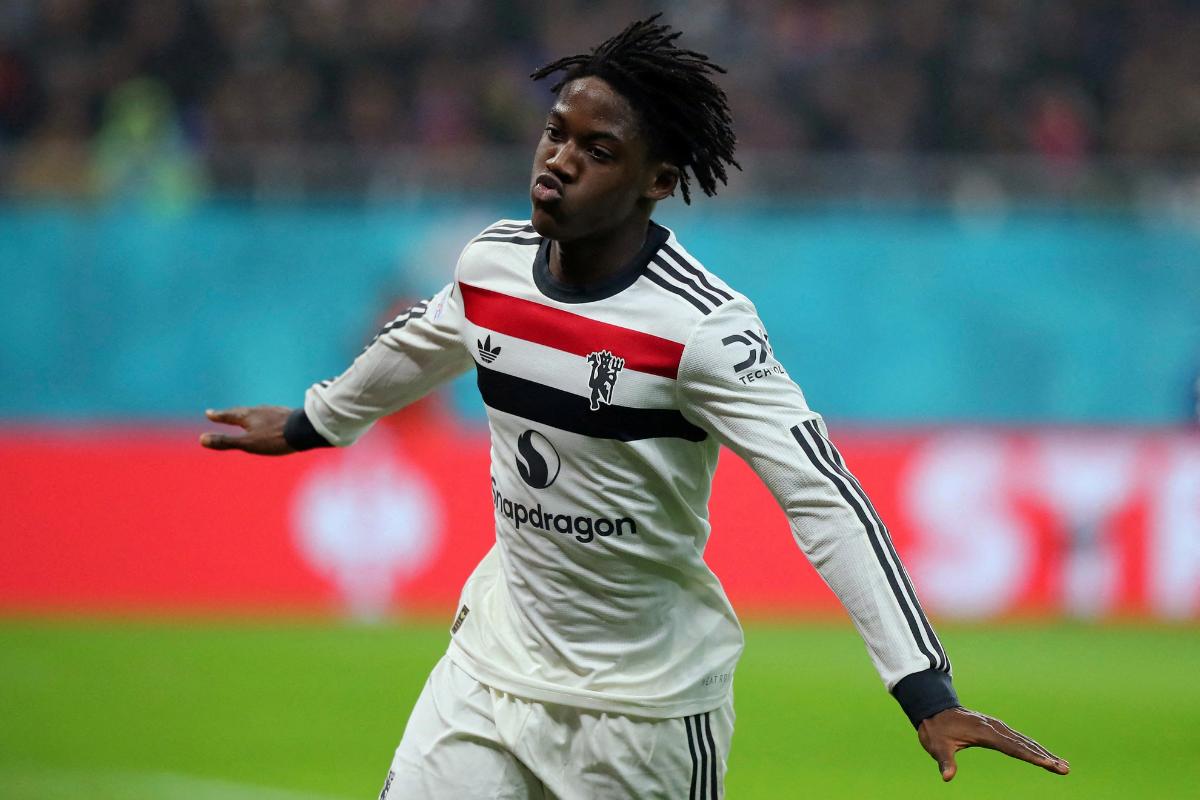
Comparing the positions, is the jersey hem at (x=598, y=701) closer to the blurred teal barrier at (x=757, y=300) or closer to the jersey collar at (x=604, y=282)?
the jersey collar at (x=604, y=282)

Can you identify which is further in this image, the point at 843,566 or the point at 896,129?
the point at 896,129

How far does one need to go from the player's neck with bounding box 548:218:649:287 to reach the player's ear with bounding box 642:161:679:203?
97 mm

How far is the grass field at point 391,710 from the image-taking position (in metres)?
7.35

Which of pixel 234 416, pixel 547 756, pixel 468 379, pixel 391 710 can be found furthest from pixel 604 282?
pixel 468 379

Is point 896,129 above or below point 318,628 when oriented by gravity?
above

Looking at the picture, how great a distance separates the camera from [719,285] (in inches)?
148

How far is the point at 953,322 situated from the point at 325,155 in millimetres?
5473

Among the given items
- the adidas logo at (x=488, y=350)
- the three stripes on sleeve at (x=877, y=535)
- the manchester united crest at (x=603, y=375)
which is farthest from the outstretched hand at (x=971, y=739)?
the adidas logo at (x=488, y=350)

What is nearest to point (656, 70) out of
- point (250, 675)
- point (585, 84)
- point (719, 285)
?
point (585, 84)

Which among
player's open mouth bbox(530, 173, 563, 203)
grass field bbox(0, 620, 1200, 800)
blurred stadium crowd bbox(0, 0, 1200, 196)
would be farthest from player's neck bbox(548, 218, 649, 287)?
blurred stadium crowd bbox(0, 0, 1200, 196)

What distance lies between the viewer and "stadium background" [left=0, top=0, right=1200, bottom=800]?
8891mm

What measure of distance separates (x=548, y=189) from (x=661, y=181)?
0.34 m

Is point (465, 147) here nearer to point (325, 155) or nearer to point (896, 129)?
point (325, 155)

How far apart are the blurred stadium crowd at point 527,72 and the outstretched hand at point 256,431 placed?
9.68m
